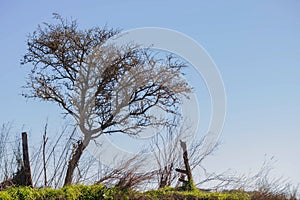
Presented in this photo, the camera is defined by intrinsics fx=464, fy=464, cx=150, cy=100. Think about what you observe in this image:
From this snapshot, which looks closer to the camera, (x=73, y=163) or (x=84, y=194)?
(x=84, y=194)

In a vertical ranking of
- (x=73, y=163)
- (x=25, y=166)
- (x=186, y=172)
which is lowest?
(x=25, y=166)

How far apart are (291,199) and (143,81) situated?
13.8 feet

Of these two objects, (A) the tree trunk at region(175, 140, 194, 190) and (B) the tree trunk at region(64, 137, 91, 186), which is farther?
(A) the tree trunk at region(175, 140, 194, 190)

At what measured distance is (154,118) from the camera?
35.6ft

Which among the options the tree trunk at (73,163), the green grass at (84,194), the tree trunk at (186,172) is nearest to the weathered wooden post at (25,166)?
the tree trunk at (73,163)

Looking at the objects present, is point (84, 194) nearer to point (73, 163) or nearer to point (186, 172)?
point (73, 163)

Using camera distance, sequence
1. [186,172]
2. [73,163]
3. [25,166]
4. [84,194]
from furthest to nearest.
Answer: [186,172], [73,163], [25,166], [84,194]

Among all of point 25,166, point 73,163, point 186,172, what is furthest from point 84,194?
point 186,172

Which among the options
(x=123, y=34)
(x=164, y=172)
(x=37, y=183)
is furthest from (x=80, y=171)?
(x=123, y=34)

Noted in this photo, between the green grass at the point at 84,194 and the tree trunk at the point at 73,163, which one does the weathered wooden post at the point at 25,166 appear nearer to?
the tree trunk at the point at 73,163

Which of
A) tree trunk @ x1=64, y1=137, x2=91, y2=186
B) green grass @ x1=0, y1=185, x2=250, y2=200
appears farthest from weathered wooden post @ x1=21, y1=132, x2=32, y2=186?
green grass @ x1=0, y1=185, x2=250, y2=200

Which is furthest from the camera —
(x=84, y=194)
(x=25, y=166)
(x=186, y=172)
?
(x=186, y=172)

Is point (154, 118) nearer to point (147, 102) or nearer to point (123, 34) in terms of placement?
point (147, 102)

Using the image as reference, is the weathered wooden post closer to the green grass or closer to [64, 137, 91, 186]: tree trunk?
[64, 137, 91, 186]: tree trunk
